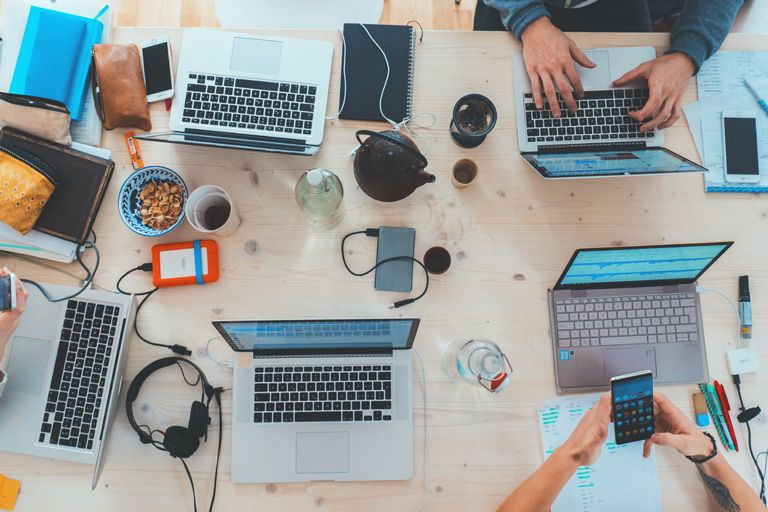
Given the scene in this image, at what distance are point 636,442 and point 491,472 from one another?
1.05ft

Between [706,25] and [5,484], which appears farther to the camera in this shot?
[706,25]

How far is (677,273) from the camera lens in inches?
41.1

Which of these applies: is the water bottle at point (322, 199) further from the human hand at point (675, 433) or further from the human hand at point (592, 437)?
the human hand at point (675, 433)

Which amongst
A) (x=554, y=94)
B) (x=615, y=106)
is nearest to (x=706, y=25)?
(x=615, y=106)

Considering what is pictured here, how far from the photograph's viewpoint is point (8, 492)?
1001mm

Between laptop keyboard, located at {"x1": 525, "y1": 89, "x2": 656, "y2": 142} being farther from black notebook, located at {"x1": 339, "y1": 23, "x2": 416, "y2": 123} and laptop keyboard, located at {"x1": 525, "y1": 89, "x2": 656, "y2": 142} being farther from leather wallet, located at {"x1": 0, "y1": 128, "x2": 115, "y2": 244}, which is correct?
leather wallet, located at {"x1": 0, "y1": 128, "x2": 115, "y2": 244}

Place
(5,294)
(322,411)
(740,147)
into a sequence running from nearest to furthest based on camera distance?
(5,294), (322,411), (740,147)

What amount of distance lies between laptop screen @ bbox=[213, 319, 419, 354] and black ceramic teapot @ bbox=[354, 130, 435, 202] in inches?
11.3

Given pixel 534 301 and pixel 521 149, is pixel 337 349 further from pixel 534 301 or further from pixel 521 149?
pixel 521 149

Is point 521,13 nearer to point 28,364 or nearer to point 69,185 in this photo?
point 69,185

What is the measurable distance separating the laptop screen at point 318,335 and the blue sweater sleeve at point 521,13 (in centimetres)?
77

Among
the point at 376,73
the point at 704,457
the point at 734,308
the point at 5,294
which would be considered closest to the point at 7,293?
the point at 5,294

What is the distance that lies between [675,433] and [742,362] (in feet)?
0.80

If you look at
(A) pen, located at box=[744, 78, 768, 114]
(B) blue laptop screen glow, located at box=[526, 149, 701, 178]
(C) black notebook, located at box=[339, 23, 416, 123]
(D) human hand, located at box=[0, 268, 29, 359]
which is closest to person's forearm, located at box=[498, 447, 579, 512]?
(B) blue laptop screen glow, located at box=[526, 149, 701, 178]
